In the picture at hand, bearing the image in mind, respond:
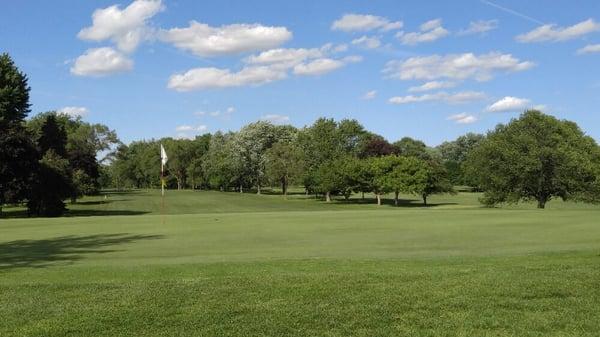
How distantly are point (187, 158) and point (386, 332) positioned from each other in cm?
15082

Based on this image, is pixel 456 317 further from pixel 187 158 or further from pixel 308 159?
pixel 187 158

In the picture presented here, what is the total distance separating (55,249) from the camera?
18.8 m

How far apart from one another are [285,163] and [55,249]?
80.3m

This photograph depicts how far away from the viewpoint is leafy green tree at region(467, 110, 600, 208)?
62750mm

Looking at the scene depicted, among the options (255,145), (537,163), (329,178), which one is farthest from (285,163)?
(537,163)

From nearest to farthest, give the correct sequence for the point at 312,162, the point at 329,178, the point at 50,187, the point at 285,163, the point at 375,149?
the point at 50,187
the point at 329,178
the point at 285,163
the point at 312,162
the point at 375,149

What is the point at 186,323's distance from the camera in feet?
Result: 23.2

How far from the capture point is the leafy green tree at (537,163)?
206ft

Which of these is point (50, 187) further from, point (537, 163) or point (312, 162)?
point (537, 163)

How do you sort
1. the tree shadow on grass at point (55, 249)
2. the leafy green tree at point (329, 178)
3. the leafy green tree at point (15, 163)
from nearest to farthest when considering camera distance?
the tree shadow on grass at point (55, 249) → the leafy green tree at point (15, 163) → the leafy green tree at point (329, 178)

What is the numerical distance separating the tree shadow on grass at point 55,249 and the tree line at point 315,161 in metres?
38.9

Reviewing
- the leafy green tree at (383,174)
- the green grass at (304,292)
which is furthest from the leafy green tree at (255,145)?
the green grass at (304,292)

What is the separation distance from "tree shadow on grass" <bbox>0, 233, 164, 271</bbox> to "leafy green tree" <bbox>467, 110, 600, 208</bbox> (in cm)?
5183

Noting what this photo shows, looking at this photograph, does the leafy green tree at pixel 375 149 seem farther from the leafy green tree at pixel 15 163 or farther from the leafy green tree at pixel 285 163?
the leafy green tree at pixel 15 163
